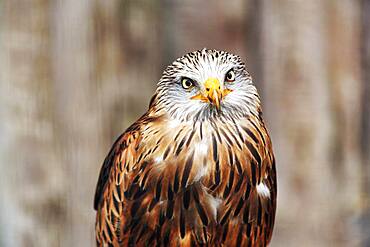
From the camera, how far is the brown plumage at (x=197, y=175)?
55.9 inches

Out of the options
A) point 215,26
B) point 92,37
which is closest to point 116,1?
point 92,37

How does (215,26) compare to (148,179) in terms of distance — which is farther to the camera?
(215,26)

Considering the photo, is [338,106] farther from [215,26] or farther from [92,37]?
[92,37]

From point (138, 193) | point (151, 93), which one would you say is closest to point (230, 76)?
point (138, 193)

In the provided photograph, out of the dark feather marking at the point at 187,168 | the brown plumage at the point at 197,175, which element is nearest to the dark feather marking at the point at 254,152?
the brown plumage at the point at 197,175

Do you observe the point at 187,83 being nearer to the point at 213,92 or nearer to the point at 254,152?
the point at 213,92

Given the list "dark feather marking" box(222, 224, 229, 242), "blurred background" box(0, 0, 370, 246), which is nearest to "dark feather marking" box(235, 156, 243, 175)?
"dark feather marking" box(222, 224, 229, 242)

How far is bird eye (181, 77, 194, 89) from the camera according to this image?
1327 mm

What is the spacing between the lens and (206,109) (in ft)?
4.54

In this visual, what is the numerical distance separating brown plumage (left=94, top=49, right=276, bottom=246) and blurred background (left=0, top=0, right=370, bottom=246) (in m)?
0.54

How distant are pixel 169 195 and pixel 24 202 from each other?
0.98 m

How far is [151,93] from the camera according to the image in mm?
2000

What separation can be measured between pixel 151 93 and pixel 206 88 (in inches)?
28.4

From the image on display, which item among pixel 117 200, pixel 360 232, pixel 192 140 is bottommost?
pixel 360 232
